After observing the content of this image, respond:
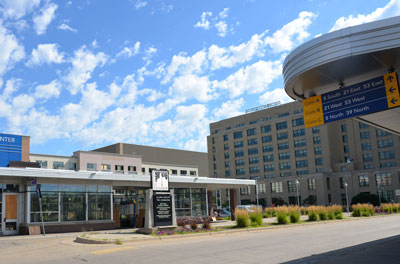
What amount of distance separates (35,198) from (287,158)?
89698mm

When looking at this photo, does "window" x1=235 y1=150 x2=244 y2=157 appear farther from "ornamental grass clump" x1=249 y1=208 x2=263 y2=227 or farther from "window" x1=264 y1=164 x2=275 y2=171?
"ornamental grass clump" x1=249 y1=208 x2=263 y2=227

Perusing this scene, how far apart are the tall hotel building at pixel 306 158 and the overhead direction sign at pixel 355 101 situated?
274 feet

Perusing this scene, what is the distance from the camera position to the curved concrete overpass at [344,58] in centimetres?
971

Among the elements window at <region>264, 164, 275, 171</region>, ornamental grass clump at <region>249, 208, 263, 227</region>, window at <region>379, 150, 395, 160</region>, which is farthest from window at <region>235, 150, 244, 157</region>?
ornamental grass clump at <region>249, 208, 263, 227</region>

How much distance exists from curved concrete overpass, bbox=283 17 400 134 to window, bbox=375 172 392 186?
91.2 m

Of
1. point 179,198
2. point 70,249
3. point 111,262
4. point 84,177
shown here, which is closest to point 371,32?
point 111,262

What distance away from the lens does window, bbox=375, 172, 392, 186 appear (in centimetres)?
9431

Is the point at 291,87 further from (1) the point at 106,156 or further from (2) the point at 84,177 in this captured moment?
(1) the point at 106,156

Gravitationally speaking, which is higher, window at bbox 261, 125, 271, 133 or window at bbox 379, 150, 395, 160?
window at bbox 261, 125, 271, 133

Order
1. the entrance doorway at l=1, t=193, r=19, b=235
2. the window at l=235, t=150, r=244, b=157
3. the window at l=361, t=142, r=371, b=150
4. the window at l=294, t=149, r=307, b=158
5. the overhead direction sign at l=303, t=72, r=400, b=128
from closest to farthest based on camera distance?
1. the overhead direction sign at l=303, t=72, r=400, b=128
2. the entrance doorway at l=1, t=193, r=19, b=235
3. the window at l=361, t=142, r=371, b=150
4. the window at l=294, t=149, r=307, b=158
5. the window at l=235, t=150, r=244, b=157

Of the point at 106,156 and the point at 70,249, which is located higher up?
the point at 106,156

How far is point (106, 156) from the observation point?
2980 inches

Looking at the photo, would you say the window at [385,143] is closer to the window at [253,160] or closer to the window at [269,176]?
the window at [269,176]

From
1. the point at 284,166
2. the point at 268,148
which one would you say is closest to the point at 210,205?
the point at 284,166
